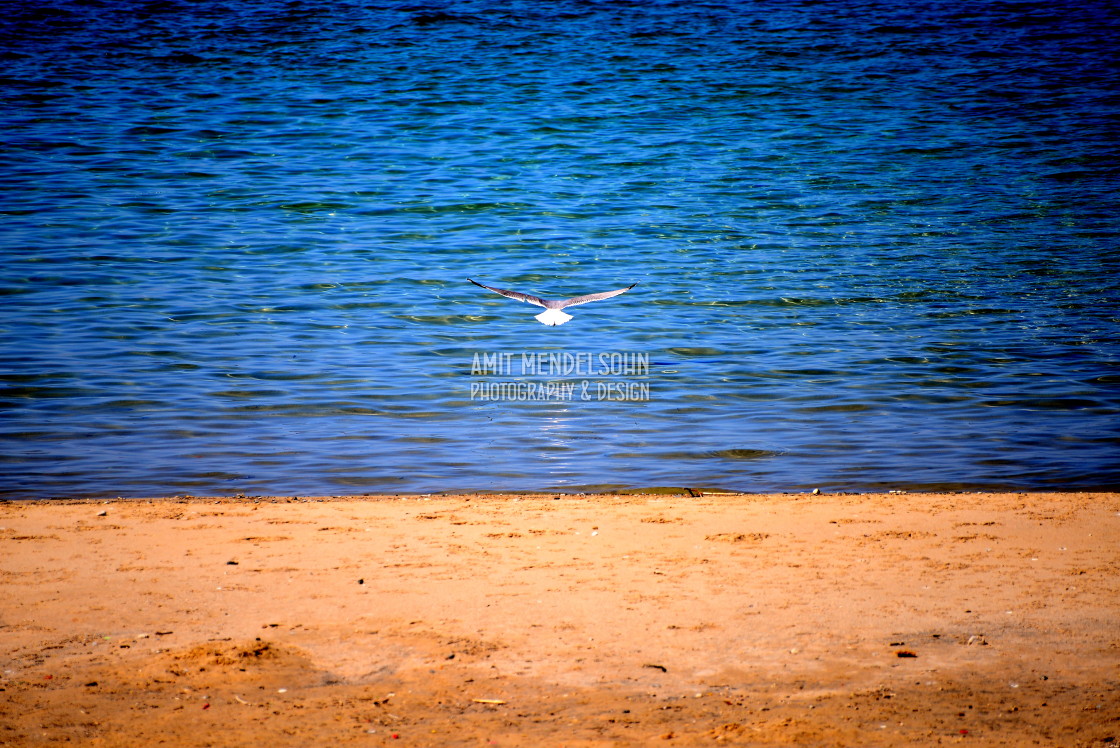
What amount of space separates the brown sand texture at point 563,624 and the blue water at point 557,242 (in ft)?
3.42

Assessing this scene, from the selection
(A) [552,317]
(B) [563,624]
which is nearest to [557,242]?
(A) [552,317]

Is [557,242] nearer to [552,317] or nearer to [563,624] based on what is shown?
[552,317]

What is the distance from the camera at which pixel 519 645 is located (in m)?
3.45

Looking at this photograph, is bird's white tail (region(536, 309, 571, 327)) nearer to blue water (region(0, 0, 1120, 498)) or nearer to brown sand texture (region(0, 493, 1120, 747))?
blue water (region(0, 0, 1120, 498))

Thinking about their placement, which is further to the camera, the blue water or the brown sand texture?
the blue water

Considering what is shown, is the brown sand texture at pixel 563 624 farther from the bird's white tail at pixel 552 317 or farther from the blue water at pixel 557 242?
the bird's white tail at pixel 552 317

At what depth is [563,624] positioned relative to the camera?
11.9 feet

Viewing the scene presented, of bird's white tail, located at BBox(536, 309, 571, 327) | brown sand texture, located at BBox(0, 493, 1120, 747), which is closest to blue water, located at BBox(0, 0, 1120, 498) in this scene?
bird's white tail, located at BBox(536, 309, 571, 327)

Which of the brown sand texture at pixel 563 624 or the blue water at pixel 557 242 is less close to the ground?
the brown sand texture at pixel 563 624

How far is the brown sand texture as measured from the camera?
2959 millimetres

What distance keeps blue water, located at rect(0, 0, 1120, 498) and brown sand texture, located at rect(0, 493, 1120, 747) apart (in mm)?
1043

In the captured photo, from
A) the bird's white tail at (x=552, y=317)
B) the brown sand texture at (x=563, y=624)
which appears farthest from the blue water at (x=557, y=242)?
the brown sand texture at (x=563, y=624)

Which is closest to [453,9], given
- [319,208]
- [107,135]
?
[107,135]

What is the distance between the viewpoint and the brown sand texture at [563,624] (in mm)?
2959
